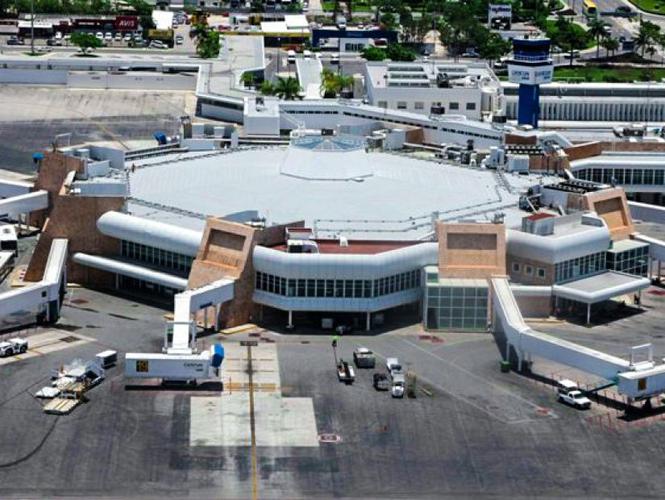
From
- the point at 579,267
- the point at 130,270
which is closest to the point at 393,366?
the point at 579,267

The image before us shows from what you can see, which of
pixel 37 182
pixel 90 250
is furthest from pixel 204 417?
pixel 37 182

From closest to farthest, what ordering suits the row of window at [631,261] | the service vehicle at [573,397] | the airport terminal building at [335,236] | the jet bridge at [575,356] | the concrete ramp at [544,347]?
1. the jet bridge at [575,356]
2. the service vehicle at [573,397]
3. the concrete ramp at [544,347]
4. the airport terminal building at [335,236]
5. the row of window at [631,261]

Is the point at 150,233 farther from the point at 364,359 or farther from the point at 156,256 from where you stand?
the point at 364,359

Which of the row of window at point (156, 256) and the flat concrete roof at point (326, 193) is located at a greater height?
the flat concrete roof at point (326, 193)

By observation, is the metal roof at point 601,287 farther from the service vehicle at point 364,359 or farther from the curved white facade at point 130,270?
the curved white facade at point 130,270

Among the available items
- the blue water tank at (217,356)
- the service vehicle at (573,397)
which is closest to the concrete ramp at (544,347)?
the service vehicle at (573,397)

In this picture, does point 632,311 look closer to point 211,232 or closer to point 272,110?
point 211,232
